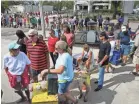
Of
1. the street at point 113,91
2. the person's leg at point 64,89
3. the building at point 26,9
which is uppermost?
the building at point 26,9

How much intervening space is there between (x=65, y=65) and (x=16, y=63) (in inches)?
46.2

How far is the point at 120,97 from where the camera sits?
6078 mm

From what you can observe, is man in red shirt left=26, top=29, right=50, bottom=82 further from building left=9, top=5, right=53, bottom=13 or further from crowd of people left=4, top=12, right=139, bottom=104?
building left=9, top=5, right=53, bottom=13

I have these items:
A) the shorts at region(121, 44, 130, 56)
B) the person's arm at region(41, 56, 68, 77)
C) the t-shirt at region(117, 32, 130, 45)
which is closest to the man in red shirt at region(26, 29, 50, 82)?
the person's arm at region(41, 56, 68, 77)

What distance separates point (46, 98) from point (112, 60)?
16.9 ft

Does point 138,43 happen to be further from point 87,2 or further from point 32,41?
point 87,2

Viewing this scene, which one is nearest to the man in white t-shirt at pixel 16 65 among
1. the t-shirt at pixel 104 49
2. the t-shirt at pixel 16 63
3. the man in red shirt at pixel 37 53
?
the t-shirt at pixel 16 63

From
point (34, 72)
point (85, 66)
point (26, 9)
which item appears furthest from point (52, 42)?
point (26, 9)

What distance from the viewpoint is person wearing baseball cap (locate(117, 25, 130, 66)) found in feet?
29.2

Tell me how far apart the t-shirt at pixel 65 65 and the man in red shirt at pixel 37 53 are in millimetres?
1052

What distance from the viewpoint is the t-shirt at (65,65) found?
423 centimetres

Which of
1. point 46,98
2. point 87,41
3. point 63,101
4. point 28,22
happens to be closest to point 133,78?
point 63,101

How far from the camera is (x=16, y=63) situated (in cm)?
483

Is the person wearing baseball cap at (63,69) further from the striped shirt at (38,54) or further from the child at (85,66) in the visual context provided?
the striped shirt at (38,54)
